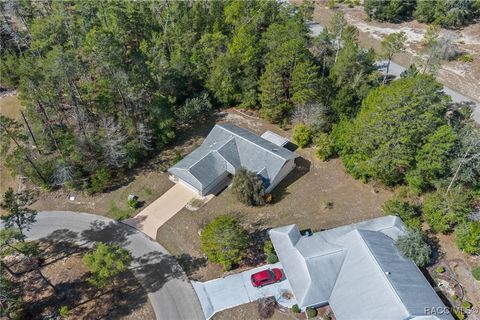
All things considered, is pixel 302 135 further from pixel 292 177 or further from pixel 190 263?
pixel 190 263

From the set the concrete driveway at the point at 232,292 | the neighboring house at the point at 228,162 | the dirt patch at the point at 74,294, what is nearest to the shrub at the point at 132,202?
the neighboring house at the point at 228,162

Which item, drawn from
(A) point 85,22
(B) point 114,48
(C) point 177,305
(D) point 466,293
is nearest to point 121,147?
(B) point 114,48

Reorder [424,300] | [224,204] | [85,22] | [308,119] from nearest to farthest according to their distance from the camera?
1. [424,300]
2. [224,204]
3. [308,119]
4. [85,22]

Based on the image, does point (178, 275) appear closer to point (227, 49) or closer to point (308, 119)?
point (308, 119)

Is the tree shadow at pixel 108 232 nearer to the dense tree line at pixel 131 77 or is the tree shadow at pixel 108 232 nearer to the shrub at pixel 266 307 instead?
the dense tree line at pixel 131 77

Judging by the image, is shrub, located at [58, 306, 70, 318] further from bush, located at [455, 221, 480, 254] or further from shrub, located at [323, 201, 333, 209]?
bush, located at [455, 221, 480, 254]

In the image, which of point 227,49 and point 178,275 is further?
point 227,49
